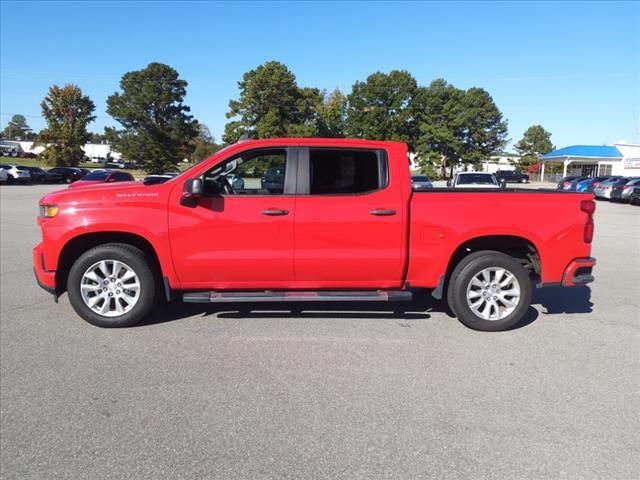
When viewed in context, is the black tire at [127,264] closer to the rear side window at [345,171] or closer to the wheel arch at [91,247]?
the wheel arch at [91,247]

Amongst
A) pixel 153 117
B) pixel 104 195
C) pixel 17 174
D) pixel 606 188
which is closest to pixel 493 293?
pixel 104 195

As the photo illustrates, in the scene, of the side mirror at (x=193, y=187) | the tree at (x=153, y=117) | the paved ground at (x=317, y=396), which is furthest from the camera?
the tree at (x=153, y=117)

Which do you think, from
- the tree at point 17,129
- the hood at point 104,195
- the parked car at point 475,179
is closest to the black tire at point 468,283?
the hood at point 104,195

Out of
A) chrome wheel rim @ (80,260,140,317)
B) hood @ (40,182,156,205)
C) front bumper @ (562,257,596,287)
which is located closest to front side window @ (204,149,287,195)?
hood @ (40,182,156,205)

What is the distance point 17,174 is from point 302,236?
1710 inches

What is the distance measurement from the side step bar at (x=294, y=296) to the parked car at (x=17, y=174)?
140 feet

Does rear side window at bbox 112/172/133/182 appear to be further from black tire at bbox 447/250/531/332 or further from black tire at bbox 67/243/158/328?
black tire at bbox 447/250/531/332

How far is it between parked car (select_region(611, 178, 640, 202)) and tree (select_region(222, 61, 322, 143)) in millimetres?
33699

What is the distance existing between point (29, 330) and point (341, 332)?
10.6 ft

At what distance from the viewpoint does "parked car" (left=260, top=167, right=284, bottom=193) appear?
200 inches

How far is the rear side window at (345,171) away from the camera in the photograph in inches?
201

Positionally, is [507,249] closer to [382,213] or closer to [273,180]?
[382,213]

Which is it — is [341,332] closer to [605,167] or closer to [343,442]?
[343,442]

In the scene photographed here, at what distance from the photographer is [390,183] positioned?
512 centimetres
